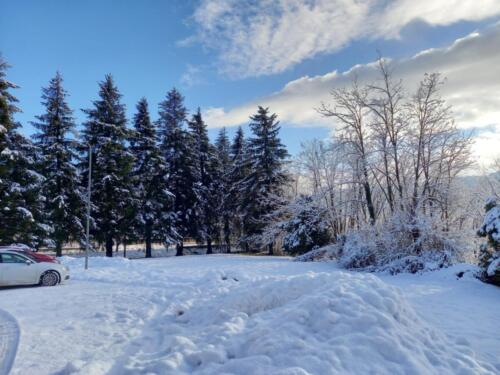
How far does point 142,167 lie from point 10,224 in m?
10.4

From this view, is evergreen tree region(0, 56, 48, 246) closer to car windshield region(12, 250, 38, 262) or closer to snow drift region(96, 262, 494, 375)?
car windshield region(12, 250, 38, 262)

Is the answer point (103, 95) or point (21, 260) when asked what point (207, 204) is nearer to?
point (103, 95)

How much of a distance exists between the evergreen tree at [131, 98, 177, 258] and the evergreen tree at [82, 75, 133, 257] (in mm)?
1114

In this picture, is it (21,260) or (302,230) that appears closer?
(21,260)

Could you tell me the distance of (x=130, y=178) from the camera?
27.3m

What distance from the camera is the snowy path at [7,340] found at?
4.73 meters

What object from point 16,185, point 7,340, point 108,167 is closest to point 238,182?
point 108,167

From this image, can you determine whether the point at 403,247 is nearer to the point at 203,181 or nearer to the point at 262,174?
the point at 262,174

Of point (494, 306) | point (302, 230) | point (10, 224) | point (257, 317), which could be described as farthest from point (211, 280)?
point (10, 224)

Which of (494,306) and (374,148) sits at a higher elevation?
(374,148)

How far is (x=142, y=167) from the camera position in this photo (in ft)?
95.3

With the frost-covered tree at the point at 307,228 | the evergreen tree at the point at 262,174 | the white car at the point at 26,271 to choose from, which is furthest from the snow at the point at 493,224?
the evergreen tree at the point at 262,174

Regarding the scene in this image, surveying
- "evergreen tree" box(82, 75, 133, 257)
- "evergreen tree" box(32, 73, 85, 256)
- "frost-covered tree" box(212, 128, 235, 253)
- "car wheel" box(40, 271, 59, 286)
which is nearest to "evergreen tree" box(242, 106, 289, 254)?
"frost-covered tree" box(212, 128, 235, 253)

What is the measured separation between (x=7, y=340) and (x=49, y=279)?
715cm
